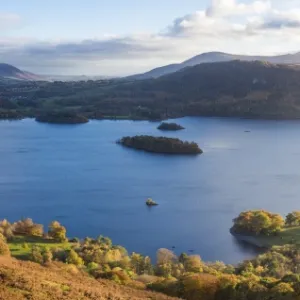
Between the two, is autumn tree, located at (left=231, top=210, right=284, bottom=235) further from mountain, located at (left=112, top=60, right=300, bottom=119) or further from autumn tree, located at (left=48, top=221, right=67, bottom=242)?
mountain, located at (left=112, top=60, right=300, bottom=119)

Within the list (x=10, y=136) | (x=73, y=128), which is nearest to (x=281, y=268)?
(x=10, y=136)

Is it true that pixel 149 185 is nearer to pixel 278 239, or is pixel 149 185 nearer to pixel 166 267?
pixel 278 239

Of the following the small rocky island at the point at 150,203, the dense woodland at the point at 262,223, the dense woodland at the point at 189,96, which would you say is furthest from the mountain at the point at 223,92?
the dense woodland at the point at 262,223

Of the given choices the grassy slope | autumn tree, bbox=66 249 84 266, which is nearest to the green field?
autumn tree, bbox=66 249 84 266

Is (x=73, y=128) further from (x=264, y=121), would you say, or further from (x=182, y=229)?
(x=182, y=229)

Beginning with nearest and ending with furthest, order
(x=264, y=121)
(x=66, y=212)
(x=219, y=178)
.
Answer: (x=66, y=212), (x=219, y=178), (x=264, y=121)

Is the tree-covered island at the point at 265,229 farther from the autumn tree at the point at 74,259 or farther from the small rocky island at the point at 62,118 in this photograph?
the small rocky island at the point at 62,118
